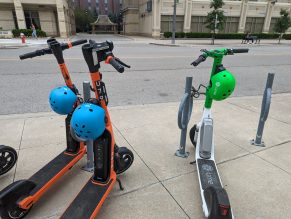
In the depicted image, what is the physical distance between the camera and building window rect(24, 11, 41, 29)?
3284 cm

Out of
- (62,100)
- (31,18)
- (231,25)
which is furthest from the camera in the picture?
(231,25)

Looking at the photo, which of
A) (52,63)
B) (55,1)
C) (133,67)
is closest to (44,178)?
(133,67)

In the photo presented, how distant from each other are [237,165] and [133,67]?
731 centimetres

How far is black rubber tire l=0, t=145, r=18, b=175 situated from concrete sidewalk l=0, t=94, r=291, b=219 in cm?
10

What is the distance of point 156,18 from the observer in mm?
34500

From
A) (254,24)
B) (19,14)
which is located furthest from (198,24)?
(19,14)

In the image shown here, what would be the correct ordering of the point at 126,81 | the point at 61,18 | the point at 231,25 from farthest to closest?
the point at 231,25 → the point at 61,18 → the point at 126,81

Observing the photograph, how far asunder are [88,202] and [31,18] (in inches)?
1452

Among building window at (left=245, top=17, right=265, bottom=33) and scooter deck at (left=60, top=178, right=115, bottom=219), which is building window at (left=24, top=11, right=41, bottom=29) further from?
scooter deck at (left=60, top=178, right=115, bottom=219)

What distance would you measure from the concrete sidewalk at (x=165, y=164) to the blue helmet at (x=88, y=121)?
2.74 feet

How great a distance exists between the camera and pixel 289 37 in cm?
3816

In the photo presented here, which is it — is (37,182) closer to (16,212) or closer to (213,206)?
(16,212)

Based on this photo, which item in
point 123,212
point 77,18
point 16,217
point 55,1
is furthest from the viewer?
point 77,18

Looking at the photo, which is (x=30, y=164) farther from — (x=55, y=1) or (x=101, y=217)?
(x=55, y=1)
